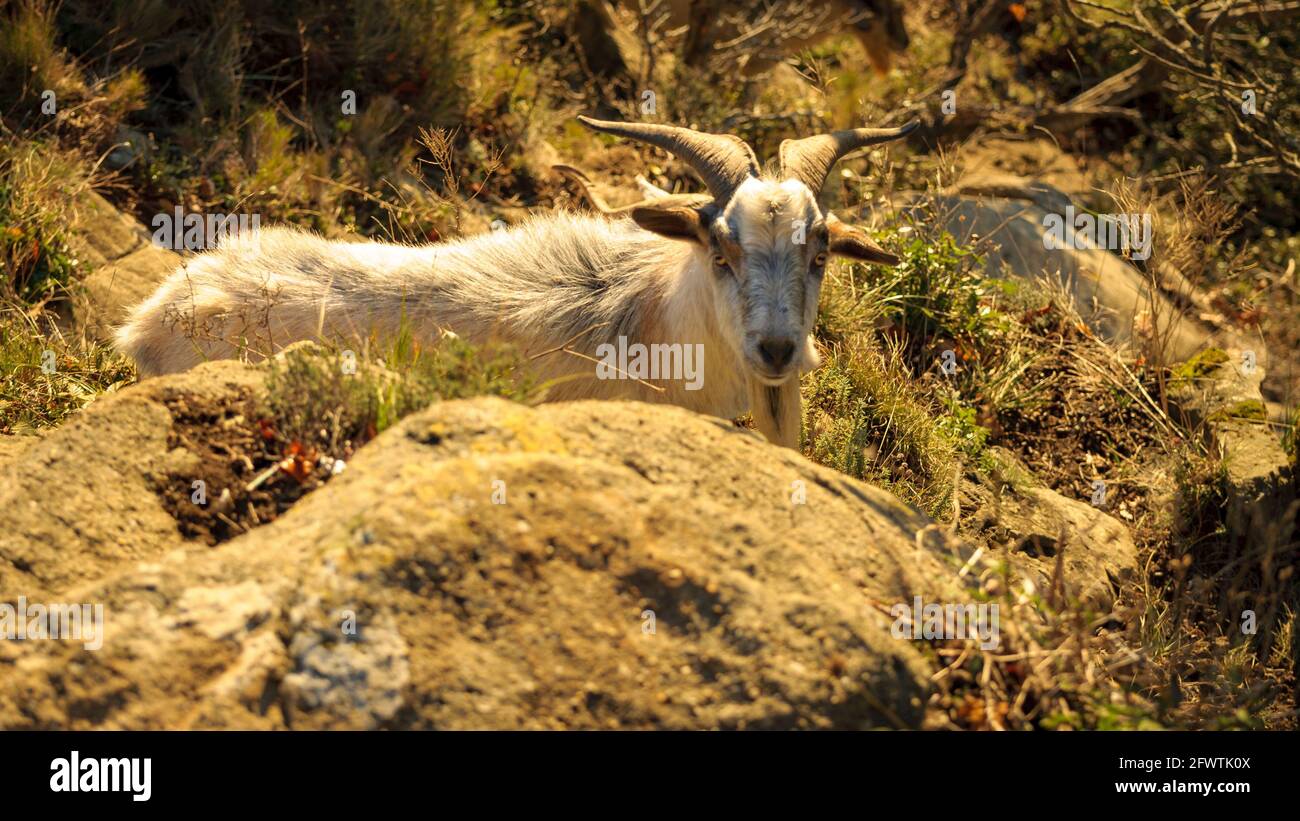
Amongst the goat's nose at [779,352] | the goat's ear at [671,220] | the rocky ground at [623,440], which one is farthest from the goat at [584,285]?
the rocky ground at [623,440]

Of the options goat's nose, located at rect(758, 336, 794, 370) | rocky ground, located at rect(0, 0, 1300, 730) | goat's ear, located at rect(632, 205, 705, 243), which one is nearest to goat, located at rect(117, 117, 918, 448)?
goat's ear, located at rect(632, 205, 705, 243)

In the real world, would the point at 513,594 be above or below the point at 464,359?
below

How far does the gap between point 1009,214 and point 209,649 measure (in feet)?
24.7

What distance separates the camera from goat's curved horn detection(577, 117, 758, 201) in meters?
5.98

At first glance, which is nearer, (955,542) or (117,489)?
(117,489)

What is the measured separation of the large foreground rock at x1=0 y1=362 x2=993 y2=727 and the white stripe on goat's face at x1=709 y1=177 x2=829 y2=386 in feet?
4.15

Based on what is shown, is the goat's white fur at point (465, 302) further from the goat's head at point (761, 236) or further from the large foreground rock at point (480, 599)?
the large foreground rock at point (480, 599)

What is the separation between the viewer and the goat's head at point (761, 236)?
5.50 meters

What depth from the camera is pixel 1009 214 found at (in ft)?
31.0

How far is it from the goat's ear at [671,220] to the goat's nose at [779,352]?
766mm

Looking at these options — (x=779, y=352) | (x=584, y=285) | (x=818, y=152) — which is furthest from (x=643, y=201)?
(x=779, y=352)

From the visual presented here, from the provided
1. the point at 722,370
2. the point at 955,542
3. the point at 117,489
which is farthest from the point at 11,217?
the point at 955,542

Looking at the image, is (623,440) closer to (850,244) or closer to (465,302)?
(850,244)
